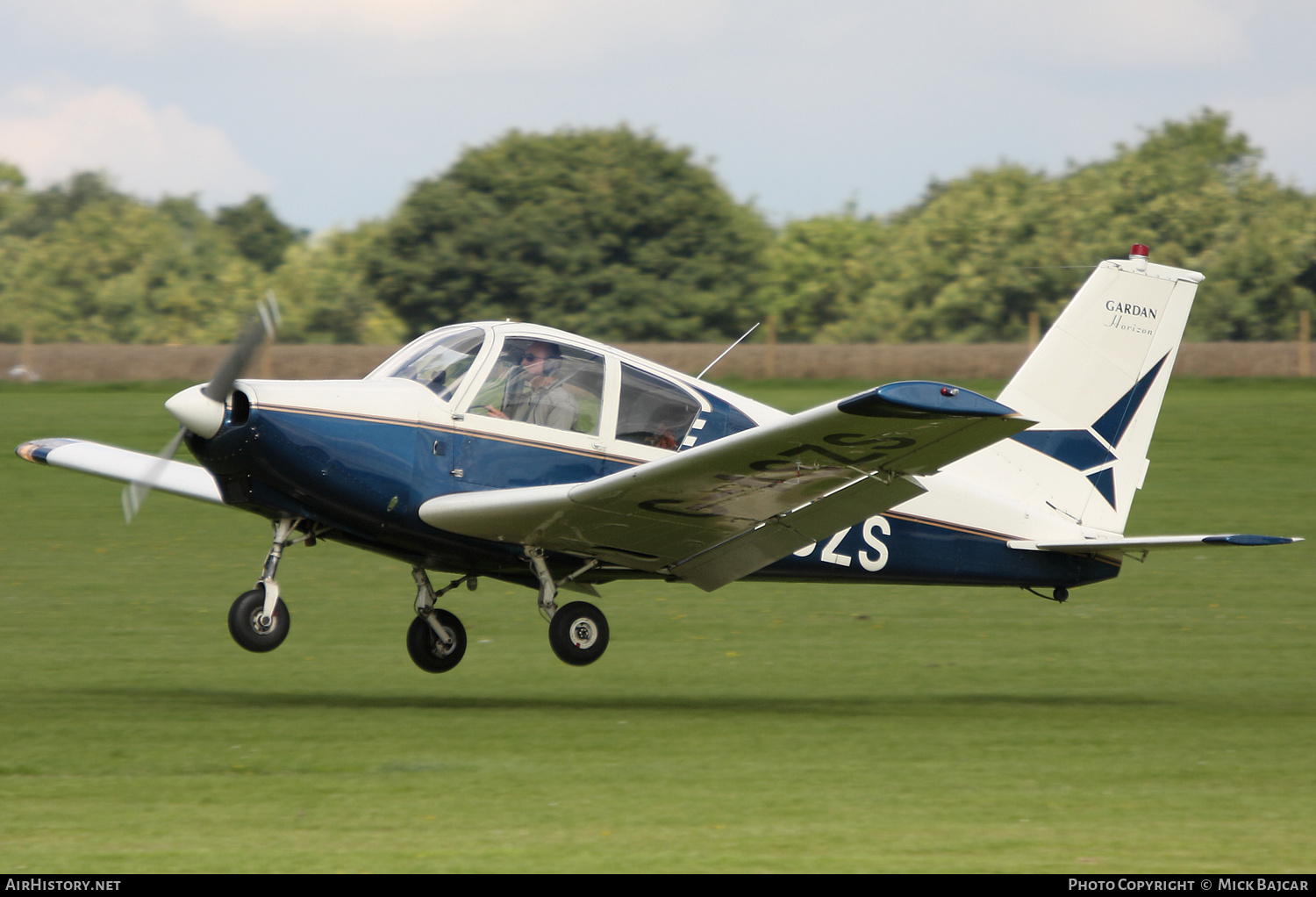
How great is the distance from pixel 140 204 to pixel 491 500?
75125 millimetres

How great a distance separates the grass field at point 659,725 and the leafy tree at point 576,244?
28.1m

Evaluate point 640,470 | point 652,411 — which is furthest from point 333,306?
point 640,470

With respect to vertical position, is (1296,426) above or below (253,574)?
above

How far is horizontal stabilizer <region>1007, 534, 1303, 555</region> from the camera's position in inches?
358

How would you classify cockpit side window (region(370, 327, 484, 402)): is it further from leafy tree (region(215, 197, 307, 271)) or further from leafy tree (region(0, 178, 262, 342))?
leafy tree (region(215, 197, 307, 271))

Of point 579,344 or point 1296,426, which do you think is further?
point 1296,426

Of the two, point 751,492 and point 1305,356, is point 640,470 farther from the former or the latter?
point 1305,356

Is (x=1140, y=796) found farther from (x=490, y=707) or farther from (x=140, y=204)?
(x=140, y=204)

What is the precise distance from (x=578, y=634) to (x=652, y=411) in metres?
1.53

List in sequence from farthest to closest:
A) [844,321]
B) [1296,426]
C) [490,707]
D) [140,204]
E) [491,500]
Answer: [140,204]
[844,321]
[1296,426]
[490,707]
[491,500]

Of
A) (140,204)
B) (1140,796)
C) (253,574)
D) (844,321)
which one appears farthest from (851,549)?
(140,204)

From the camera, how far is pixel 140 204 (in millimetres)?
78750

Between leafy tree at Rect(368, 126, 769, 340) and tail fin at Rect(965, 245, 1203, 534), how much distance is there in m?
34.2

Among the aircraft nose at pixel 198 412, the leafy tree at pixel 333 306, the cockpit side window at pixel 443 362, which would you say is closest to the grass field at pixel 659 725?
the aircraft nose at pixel 198 412
